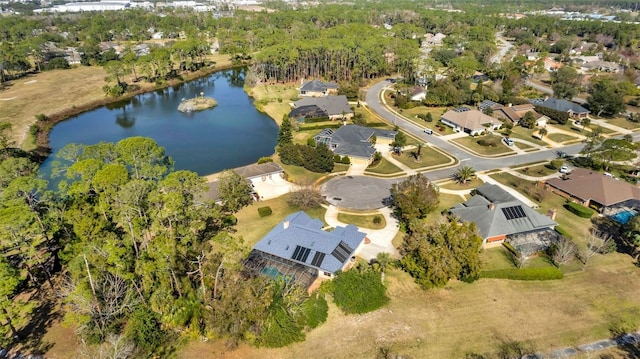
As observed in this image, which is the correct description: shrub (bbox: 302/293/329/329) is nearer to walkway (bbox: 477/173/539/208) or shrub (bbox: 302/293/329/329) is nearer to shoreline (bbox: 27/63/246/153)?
walkway (bbox: 477/173/539/208)

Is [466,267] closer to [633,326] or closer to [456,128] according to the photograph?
[633,326]

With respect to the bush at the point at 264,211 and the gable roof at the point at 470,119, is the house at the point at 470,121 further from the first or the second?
the bush at the point at 264,211

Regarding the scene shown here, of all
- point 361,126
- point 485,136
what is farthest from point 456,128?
point 361,126

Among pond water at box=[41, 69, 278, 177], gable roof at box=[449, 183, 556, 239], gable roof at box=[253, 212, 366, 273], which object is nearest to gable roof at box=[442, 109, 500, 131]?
gable roof at box=[449, 183, 556, 239]

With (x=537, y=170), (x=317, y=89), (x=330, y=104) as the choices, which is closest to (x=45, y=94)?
(x=317, y=89)

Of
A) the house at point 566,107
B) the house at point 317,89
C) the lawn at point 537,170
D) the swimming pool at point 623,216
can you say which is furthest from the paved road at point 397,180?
the house at point 317,89
